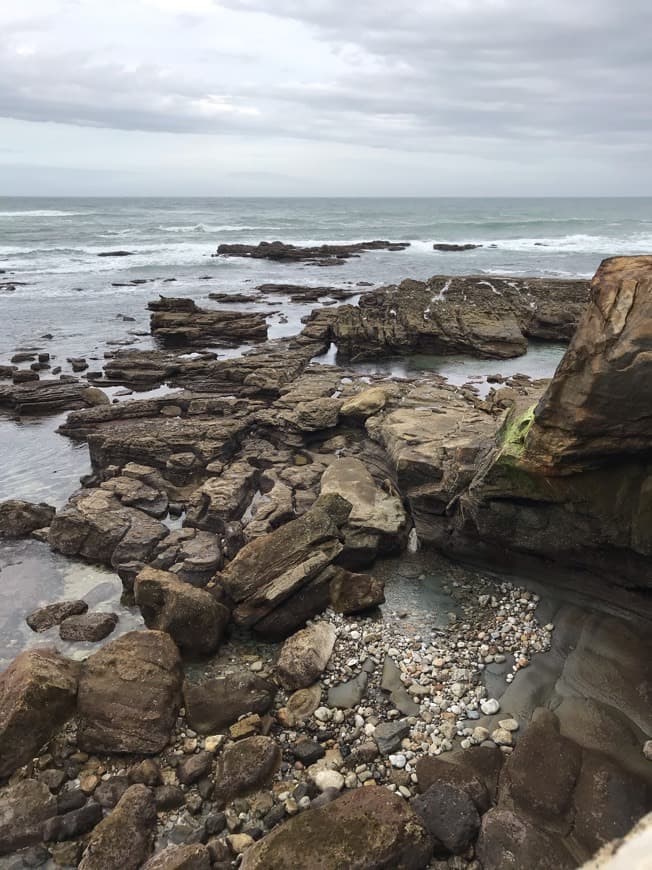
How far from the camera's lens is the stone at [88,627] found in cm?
869

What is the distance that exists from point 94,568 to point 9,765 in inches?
169

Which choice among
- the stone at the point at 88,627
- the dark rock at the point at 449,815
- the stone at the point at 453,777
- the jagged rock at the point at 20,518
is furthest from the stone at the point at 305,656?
the jagged rock at the point at 20,518

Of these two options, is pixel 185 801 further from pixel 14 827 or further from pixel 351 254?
pixel 351 254

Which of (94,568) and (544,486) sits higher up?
(544,486)

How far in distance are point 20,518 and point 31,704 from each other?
5.64 m

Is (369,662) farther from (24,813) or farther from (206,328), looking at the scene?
(206,328)

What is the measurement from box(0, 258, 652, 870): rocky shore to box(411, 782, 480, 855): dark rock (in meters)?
0.02

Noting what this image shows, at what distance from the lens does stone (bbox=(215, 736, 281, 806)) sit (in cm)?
616

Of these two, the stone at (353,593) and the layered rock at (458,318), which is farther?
the layered rock at (458,318)

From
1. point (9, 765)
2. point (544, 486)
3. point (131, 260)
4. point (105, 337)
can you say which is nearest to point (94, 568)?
point (9, 765)

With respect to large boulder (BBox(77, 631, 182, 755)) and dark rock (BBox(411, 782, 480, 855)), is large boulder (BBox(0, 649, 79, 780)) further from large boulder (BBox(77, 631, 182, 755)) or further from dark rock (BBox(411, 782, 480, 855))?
dark rock (BBox(411, 782, 480, 855))

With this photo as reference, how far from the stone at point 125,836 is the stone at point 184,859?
192mm

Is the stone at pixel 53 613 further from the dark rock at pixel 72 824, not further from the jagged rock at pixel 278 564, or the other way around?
the dark rock at pixel 72 824

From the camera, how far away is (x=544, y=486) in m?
8.20
